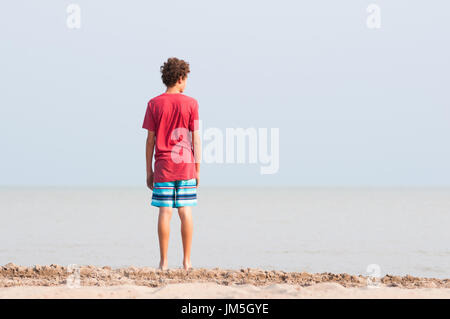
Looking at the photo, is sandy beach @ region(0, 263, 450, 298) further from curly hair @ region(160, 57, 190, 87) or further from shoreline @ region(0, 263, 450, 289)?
curly hair @ region(160, 57, 190, 87)

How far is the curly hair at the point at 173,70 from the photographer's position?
569cm

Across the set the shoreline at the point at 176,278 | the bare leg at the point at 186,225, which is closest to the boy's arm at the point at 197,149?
the bare leg at the point at 186,225

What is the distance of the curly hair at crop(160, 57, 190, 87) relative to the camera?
18.7 feet

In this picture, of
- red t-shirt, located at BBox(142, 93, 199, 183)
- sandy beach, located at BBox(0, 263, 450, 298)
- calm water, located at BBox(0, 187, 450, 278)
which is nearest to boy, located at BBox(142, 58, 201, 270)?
red t-shirt, located at BBox(142, 93, 199, 183)

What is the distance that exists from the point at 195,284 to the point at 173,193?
1432mm

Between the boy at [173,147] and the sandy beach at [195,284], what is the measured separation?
531 millimetres

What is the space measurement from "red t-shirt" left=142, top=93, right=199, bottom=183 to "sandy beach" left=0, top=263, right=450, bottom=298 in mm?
945

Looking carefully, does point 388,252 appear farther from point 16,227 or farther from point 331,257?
point 16,227

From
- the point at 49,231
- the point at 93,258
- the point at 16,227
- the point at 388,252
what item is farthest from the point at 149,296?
the point at 16,227

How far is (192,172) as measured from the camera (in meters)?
5.67

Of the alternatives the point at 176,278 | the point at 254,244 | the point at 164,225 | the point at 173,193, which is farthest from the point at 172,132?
the point at 254,244

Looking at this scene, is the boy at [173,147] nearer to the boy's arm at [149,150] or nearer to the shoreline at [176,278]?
the boy's arm at [149,150]

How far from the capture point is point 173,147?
5.64 m
